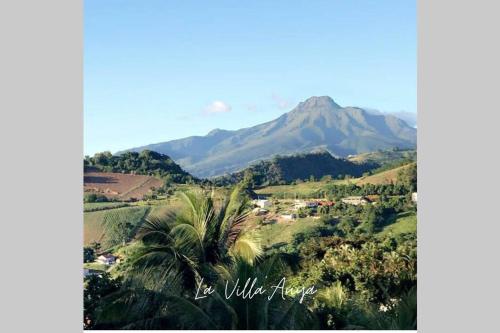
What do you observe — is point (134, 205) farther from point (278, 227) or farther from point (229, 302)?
point (229, 302)

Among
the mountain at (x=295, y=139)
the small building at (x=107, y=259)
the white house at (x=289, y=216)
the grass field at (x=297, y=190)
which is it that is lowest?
the small building at (x=107, y=259)

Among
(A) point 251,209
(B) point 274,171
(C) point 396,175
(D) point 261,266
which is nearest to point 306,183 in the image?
(B) point 274,171

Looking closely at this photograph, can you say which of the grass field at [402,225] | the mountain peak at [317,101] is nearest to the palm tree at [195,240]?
the mountain peak at [317,101]

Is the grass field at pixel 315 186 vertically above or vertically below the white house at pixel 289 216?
above

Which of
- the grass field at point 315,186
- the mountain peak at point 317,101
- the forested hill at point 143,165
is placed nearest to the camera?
the mountain peak at point 317,101

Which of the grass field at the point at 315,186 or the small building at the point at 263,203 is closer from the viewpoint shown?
the small building at the point at 263,203

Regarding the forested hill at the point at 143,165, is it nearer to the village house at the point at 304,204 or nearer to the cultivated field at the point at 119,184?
the cultivated field at the point at 119,184

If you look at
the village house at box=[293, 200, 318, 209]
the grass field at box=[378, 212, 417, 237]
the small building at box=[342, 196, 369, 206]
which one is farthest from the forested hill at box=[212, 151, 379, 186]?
the grass field at box=[378, 212, 417, 237]
